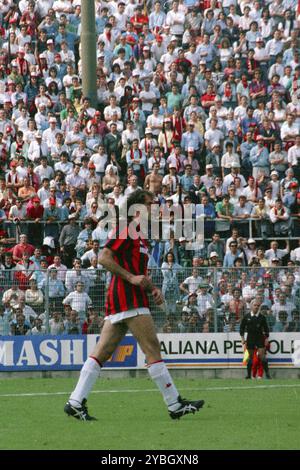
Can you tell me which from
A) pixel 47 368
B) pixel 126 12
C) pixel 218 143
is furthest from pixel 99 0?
pixel 47 368

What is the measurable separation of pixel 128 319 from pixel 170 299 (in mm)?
9803

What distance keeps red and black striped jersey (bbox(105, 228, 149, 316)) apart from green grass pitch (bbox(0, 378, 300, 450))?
1180 mm

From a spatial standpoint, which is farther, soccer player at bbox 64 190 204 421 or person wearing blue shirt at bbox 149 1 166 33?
person wearing blue shirt at bbox 149 1 166 33

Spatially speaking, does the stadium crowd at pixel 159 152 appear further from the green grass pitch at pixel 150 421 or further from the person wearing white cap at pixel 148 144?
the green grass pitch at pixel 150 421

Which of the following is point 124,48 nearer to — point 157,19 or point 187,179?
point 157,19

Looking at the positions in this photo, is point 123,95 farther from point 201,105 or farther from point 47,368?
point 47,368

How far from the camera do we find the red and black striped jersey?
12.0 m

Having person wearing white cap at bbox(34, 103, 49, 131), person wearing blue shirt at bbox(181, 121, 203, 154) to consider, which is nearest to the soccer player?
person wearing blue shirt at bbox(181, 121, 203, 154)

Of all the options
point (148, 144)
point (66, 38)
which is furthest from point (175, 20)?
point (148, 144)

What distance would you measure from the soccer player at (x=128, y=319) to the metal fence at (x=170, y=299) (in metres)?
9.54

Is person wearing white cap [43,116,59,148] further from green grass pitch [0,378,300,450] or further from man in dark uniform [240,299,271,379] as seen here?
green grass pitch [0,378,300,450]

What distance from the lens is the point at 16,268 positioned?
2331 cm

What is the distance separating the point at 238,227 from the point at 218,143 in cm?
257
